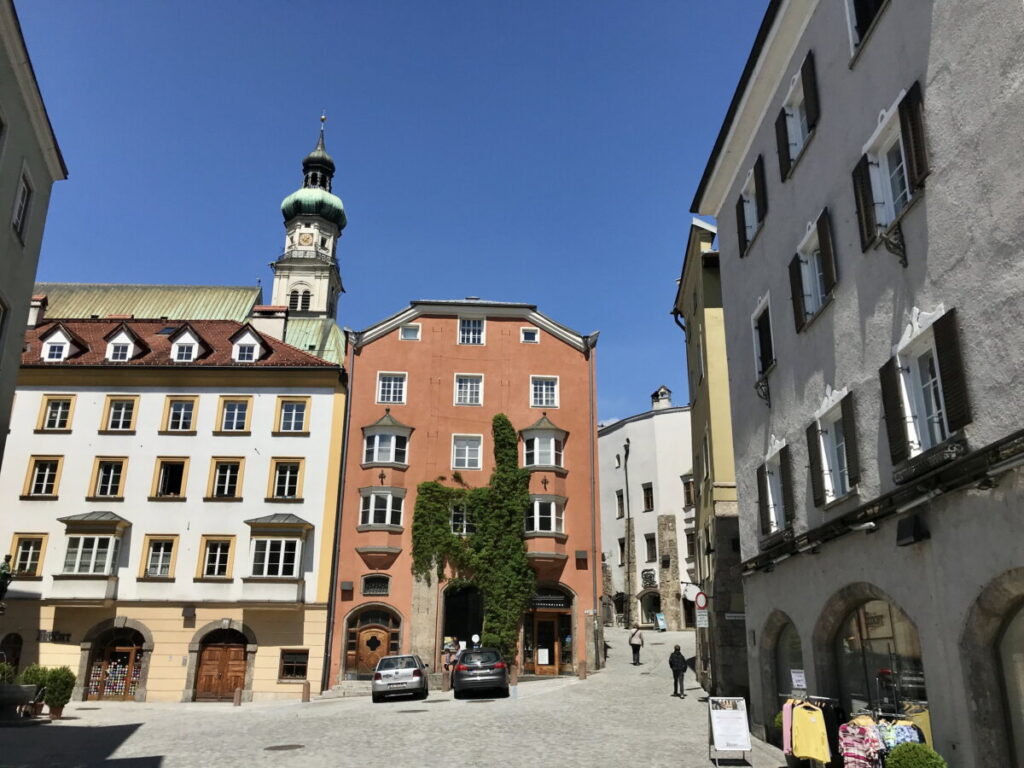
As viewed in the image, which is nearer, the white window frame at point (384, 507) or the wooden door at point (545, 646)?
the wooden door at point (545, 646)

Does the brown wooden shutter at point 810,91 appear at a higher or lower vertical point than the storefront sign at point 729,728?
higher

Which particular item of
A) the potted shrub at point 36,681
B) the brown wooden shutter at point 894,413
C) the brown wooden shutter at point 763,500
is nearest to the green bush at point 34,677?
the potted shrub at point 36,681

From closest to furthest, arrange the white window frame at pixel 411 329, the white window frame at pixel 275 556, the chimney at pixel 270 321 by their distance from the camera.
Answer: the white window frame at pixel 275 556 < the white window frame at pixel 411 329 < the chimney at pixel 270 321

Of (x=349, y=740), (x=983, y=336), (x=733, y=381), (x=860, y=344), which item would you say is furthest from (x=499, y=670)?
(x=983, y=336)

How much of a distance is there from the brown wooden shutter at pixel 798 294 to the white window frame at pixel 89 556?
30.3 m

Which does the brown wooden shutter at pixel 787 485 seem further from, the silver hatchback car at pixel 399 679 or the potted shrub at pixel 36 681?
the potted shrub at pixel 36 681

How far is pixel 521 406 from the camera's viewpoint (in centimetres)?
3997

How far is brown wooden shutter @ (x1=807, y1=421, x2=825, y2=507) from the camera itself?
15.3 metres

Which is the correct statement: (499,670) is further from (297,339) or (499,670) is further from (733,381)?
(297,339)

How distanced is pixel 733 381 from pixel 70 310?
149ft

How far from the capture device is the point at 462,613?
37156mm

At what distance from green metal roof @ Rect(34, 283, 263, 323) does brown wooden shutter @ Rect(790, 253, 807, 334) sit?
39962 mm

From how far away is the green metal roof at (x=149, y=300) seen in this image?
2089 inches

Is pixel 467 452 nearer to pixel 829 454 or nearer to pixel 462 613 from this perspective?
pixel 462 613
